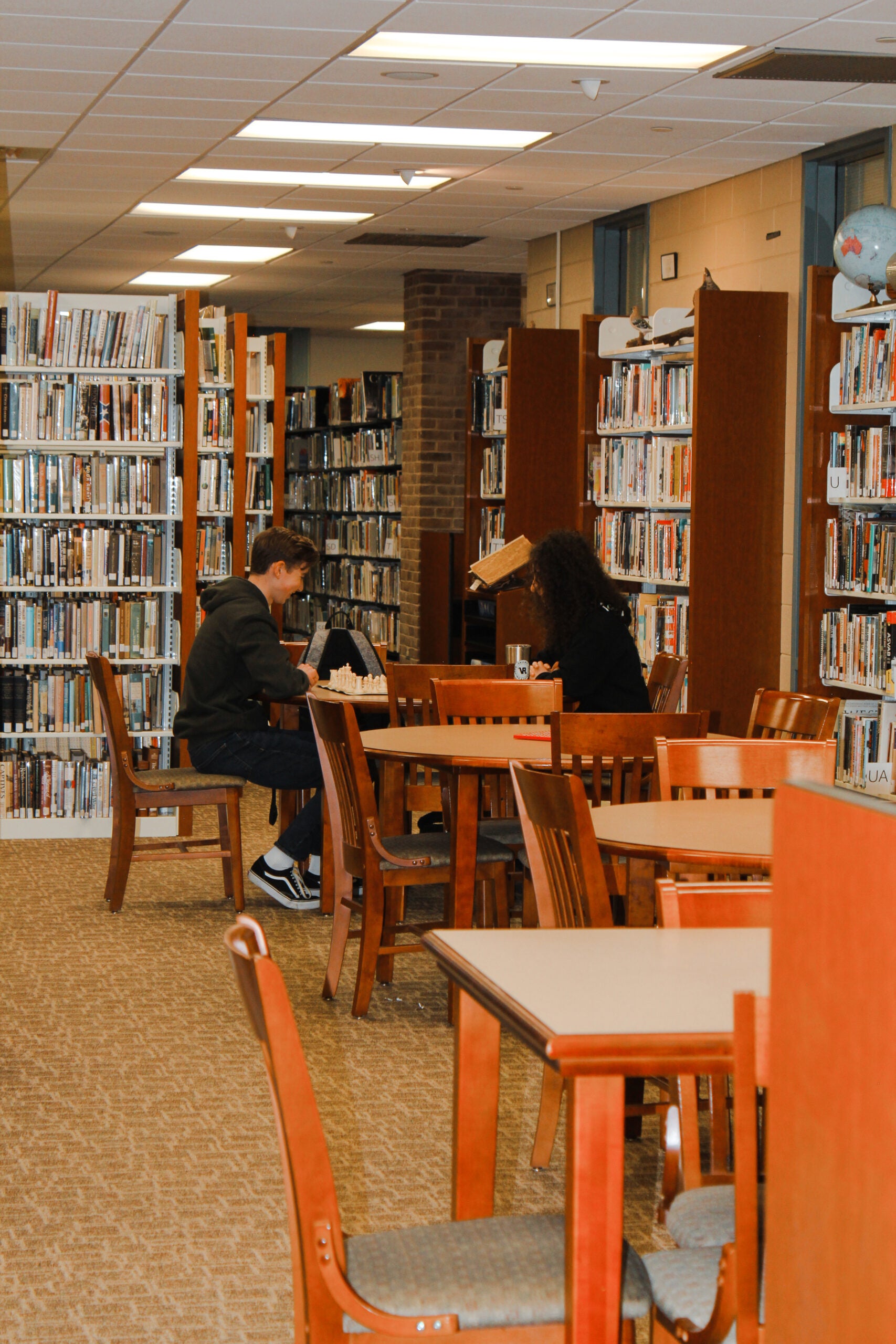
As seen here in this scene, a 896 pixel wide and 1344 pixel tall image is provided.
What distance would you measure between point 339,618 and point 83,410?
5.41 meters

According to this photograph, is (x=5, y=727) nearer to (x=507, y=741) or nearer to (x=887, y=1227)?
(x=507, y=741)

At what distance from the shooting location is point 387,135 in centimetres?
659

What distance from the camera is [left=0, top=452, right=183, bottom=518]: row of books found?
6.64 meters

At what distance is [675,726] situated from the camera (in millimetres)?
3648

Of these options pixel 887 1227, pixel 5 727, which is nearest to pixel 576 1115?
pixel 887 1227

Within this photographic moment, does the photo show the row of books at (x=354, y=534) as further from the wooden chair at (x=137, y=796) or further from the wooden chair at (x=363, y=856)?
the wooden chair at (x=363, y=856)

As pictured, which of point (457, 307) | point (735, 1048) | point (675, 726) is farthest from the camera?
point (457, 307)

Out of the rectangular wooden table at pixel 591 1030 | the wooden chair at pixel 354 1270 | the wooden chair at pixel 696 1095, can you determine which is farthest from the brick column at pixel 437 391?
the wooden chair at pixel 354 1270

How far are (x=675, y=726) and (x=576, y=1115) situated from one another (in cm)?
214

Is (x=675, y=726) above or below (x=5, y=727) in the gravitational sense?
above

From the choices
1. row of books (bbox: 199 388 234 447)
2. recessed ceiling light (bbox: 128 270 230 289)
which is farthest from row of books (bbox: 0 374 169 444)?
recessed ceiling light (bbox: 128 270 230 289)

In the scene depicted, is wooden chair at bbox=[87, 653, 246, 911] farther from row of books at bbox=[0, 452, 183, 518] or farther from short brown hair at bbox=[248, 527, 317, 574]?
row of books at bbox=[0, 452, 183, 518]

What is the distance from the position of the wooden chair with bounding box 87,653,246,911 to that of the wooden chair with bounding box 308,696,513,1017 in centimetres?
116

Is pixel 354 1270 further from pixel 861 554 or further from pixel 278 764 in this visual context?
pixel 861 554
